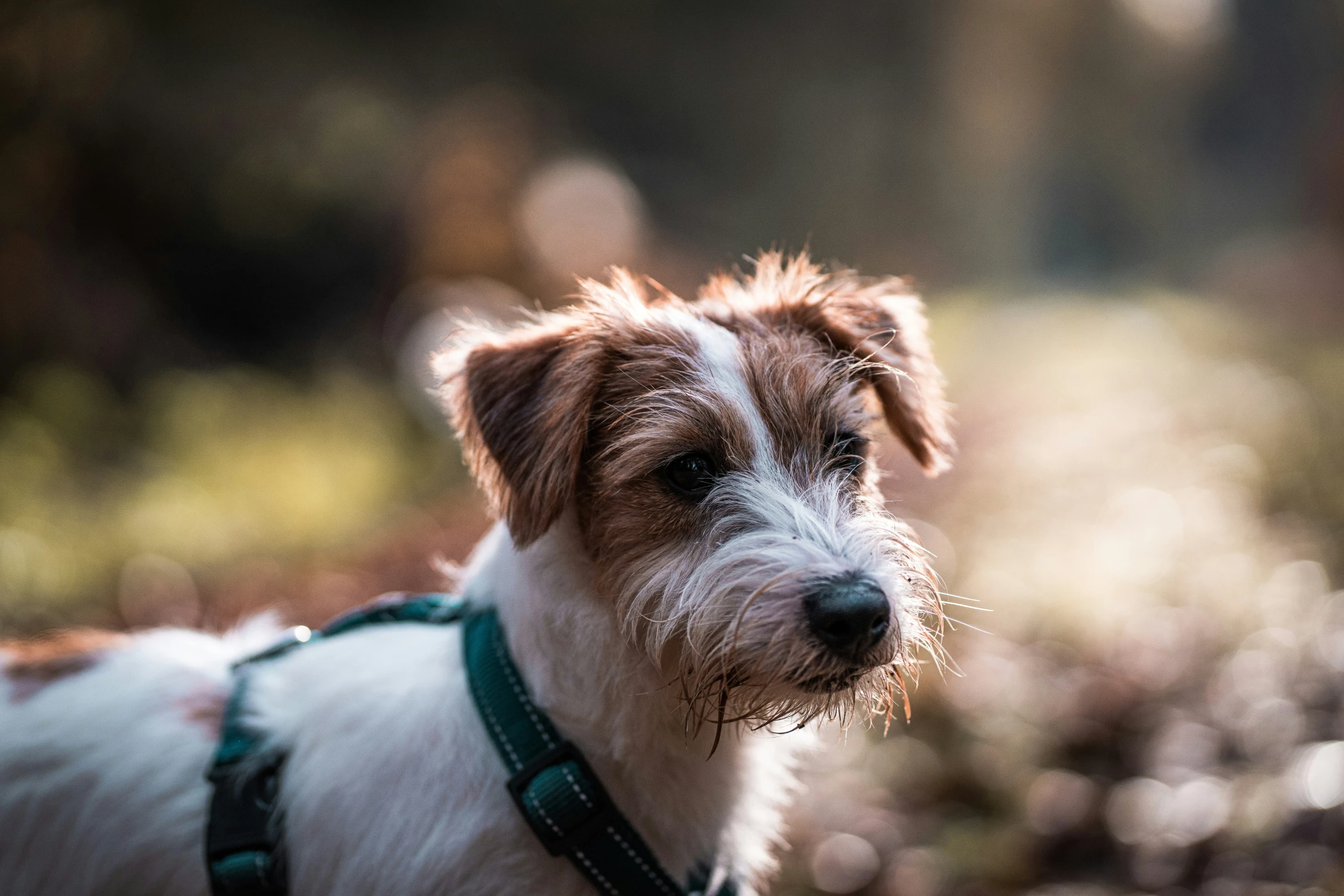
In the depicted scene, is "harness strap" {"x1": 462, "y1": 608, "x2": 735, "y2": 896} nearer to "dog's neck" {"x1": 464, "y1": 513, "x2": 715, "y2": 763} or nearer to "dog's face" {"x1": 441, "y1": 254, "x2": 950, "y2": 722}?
"dog's neck" {"x1": 464, "y1": 513, "x2": 715, "y2": 763}

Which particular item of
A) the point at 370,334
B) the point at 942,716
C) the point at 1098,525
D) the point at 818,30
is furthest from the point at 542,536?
the point at 818,30

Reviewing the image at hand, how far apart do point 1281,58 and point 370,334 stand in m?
16.2

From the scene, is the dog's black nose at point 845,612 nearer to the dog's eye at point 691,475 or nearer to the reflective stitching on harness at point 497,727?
the dog's eye at point 691,475

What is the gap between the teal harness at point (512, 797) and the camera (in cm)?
208

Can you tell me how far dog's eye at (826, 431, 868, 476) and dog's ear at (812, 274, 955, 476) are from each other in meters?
0.24

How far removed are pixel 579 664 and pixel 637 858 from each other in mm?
497

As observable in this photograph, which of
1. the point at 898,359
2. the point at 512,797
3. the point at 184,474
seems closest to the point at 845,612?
the point at 512,797

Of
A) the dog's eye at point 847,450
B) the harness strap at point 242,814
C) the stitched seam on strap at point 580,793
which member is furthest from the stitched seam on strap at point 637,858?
the dog's eye at point 847,450

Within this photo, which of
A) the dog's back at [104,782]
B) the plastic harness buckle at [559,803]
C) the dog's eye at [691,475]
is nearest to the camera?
the plastic harness buckle at [559,803]

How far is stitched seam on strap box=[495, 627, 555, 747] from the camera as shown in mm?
2205

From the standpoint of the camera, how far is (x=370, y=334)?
10625mm

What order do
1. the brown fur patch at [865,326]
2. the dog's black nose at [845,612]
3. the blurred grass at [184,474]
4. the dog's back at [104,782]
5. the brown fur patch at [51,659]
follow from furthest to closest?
the blurred grass at [184,474] < the brown fur patch at [865,326] < the brown fur patch at [51,659] < the dog's back at [104,782] < the dog's black nose at [845,612]

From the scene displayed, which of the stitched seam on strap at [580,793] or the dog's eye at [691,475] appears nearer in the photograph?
the stitched seam on strap at [580,793]

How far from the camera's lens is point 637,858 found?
2.16 meters
